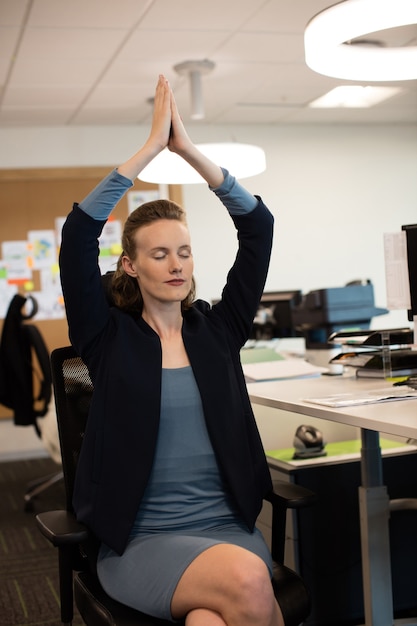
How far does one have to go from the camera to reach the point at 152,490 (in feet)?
5.71

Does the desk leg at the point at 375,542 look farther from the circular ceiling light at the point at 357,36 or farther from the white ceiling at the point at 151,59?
the white ceiling at the point at 151,59

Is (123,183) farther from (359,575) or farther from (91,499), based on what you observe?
(359,575)

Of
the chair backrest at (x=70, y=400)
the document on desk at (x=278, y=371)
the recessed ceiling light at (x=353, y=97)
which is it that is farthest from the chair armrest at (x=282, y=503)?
the recessed ceiling light at (x=353, y=97)

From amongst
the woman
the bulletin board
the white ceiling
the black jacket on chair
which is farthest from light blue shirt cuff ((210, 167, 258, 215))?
the bulletin board

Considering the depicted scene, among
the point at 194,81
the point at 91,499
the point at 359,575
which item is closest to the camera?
the point at 91,499

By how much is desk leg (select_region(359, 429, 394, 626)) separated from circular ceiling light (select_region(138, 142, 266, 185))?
1.37 m

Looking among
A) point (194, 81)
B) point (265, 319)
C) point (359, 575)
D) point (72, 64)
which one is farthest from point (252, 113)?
point (359, 575)

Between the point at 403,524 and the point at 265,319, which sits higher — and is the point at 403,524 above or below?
below

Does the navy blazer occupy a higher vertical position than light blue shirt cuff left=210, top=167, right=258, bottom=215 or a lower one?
lower

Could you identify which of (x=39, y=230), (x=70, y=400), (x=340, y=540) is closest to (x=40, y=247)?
(x=39, y=230)

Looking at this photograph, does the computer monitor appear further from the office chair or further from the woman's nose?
the woman's nose

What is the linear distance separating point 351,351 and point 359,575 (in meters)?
0.75

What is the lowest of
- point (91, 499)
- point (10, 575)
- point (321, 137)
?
point (10, 575)

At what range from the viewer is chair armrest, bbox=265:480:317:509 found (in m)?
1.80
